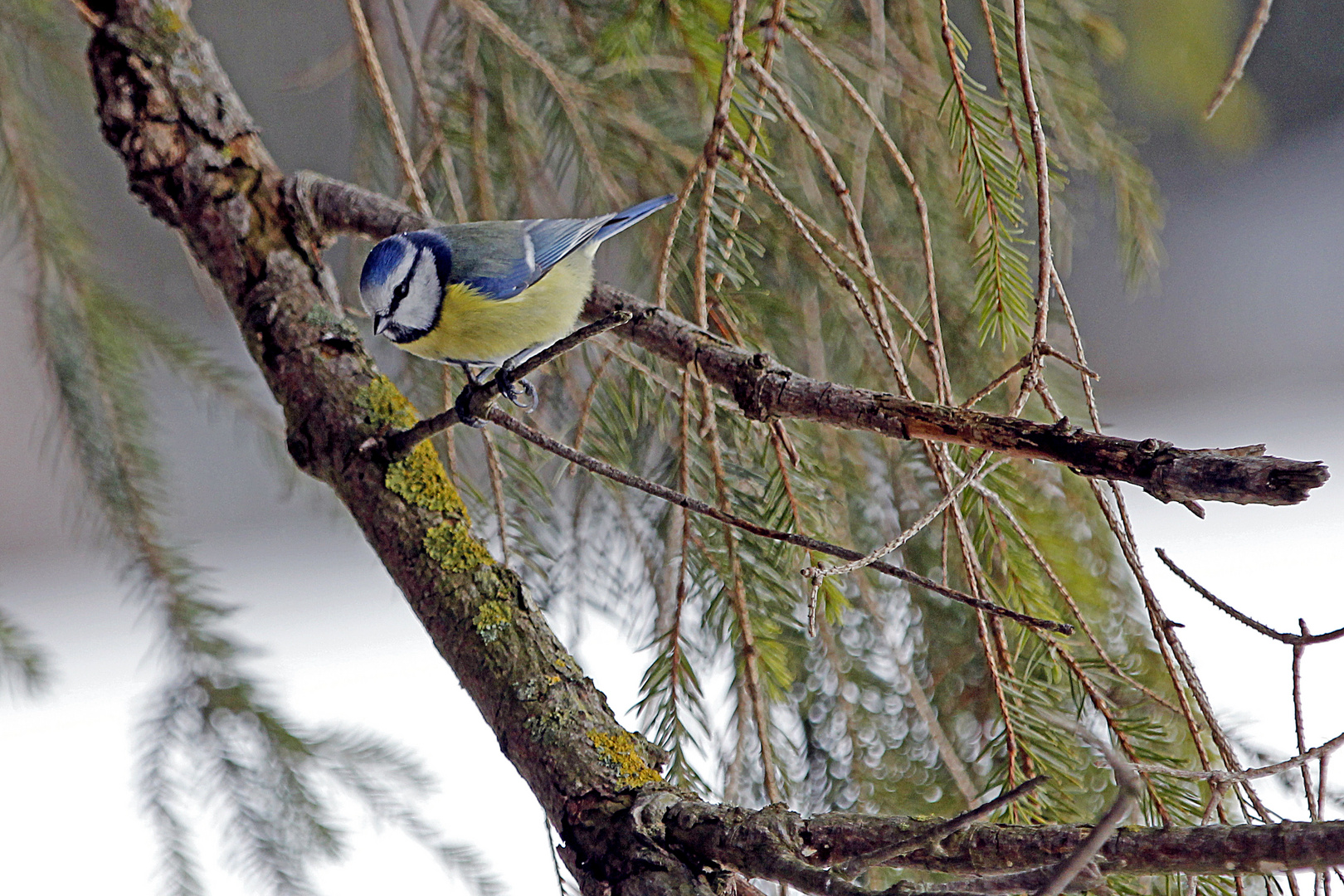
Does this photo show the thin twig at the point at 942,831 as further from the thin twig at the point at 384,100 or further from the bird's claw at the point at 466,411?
the thin twig at the point at 384,100

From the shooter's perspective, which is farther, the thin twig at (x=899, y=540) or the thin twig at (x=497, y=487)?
the thin twig at (x=497, y=487)

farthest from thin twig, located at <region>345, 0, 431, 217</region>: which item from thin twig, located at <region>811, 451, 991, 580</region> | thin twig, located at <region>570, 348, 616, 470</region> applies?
thin twig, located at <region>811, 451, 991, 580</region>

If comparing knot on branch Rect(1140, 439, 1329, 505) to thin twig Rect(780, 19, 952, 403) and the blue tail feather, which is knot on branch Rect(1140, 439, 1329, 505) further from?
the blue tail feather

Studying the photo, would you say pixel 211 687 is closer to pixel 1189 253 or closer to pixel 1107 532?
pixel 1107 532

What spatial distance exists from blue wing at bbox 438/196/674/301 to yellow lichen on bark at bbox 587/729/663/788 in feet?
0.83

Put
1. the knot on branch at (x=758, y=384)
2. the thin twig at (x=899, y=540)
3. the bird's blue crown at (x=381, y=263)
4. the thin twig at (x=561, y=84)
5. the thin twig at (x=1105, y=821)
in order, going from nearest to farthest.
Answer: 1. the thin twig at (x=1105, y=821)
2. the thin twig at (x=899, y=540)
3. the knot on branch at (x=758, y=384)
4. the bird's blue crown at (x=381, y=263)
5. the thin twig at (x=561, y=84)

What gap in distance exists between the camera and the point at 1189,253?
234cm

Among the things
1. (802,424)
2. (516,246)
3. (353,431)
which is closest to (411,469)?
(353,431)

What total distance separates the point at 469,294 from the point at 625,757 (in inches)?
10.7

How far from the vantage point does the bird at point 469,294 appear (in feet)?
1.83

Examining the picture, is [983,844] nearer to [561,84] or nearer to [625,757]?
[625,757]

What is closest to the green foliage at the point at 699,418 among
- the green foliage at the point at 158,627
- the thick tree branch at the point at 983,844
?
the green foliage at the point at 158,627

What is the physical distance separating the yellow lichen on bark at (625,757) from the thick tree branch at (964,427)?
0.15 meters

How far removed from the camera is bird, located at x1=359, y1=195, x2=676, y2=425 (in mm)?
557
